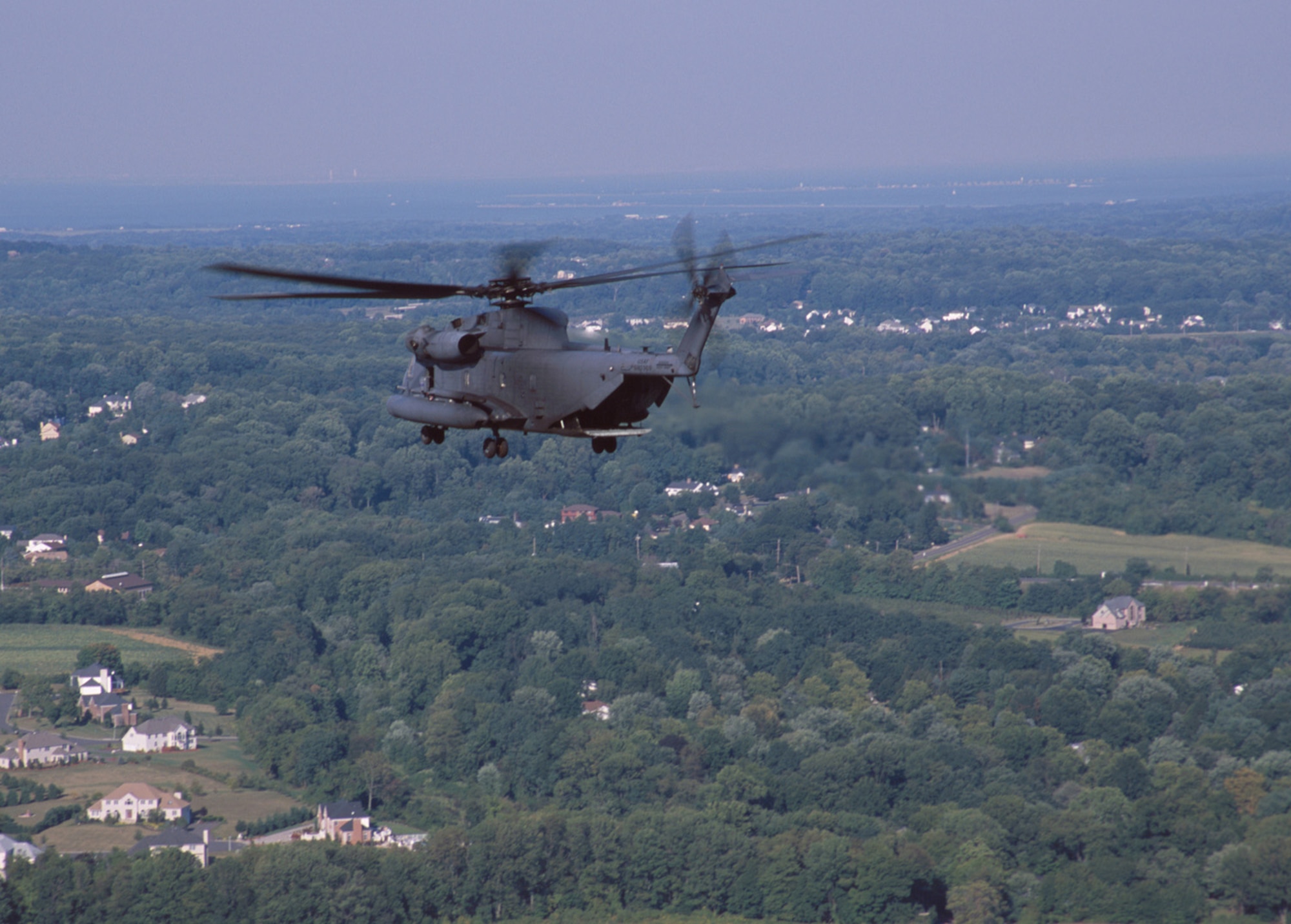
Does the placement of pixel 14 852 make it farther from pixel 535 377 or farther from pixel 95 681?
pixel 535 377

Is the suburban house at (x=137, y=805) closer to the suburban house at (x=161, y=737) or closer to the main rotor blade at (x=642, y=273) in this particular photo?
the suburban house at (x=161, y=737)

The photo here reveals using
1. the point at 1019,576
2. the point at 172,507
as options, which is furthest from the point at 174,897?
the point at 172,507

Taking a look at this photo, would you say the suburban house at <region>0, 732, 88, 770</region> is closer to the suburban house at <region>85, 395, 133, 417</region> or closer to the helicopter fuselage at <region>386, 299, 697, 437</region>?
the helicopter fuselage at <region>386, 299, 697, 437</region>

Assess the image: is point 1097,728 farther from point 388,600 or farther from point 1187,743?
point 388,600

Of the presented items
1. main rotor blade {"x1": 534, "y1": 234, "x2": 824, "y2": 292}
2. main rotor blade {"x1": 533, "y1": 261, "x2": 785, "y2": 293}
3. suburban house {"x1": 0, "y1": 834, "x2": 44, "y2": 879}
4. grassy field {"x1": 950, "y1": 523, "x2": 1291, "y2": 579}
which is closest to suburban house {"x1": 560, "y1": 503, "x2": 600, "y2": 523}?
grassy field {"x1": 950, "y1": 523, "x2": 1291, "y2": 579}

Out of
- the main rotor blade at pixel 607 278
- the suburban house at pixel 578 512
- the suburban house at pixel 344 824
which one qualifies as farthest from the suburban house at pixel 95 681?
the main rotor blade at pixel 607 278
